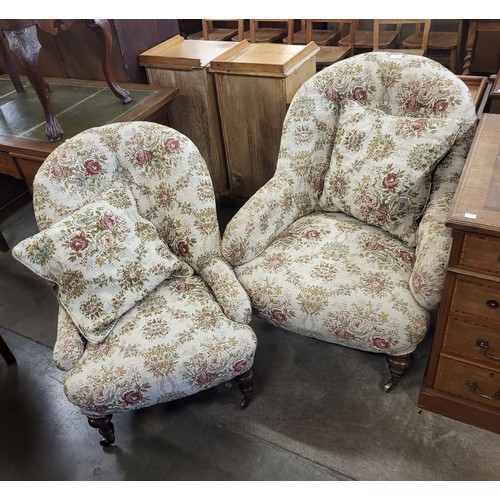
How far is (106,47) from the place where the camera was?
198cm

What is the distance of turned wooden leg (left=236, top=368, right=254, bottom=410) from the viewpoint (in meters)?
1.55

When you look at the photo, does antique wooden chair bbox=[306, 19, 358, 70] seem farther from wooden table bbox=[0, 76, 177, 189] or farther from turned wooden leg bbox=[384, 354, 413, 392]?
turned wooden leg bbox=[384, 354, 413, 392]

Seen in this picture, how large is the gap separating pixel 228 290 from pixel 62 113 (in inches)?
49.2

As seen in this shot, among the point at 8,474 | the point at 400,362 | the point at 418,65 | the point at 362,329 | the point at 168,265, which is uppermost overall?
the point at 418,65

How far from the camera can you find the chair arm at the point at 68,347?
139 centimetres

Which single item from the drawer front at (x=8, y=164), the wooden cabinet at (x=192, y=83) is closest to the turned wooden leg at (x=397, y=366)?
the wooden cabinet at (x=192, y=83)

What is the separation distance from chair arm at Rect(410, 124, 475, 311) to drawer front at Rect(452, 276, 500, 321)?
0.26ft

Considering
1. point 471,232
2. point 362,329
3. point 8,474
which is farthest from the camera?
point 8,474

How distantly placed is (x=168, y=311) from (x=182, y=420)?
41cm

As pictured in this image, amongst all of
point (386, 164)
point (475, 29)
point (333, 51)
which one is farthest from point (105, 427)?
point (475, 29)

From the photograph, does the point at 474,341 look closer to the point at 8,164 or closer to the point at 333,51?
the point at 8,164

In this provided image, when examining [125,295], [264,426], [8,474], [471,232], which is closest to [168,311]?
[125,295]

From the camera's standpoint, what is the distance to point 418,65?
60.7 inches

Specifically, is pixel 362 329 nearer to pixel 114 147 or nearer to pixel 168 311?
pixel 168 311
